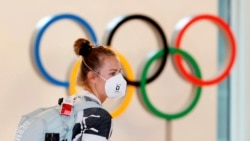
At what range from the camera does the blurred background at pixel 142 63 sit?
2508 millimetres

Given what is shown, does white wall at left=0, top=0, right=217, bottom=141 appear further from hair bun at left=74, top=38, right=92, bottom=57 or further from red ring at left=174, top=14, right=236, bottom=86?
hair bun at left=74, top=38, right=92, bottom=57

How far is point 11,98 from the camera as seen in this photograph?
2494mm

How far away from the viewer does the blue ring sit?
2492mm

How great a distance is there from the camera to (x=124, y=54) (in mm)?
2771

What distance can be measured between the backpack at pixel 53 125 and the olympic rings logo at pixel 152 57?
72 centimetres

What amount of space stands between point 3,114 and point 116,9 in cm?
82

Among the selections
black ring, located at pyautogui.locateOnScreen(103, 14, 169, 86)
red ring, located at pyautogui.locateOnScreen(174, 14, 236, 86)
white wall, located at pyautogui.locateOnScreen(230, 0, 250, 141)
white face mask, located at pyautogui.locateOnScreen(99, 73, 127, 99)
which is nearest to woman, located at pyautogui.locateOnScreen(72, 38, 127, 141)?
white face mask, located at pyautogui.locateOnScreen(99, 73, 127, 99)

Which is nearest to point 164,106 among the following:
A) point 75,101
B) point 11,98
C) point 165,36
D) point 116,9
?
point 165,36

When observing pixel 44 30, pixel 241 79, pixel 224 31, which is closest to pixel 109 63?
pixel 44 30

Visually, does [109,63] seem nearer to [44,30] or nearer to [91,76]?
[91,76]

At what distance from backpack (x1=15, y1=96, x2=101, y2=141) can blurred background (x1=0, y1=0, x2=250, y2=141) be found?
710 mm

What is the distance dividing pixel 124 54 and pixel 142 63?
12 cm

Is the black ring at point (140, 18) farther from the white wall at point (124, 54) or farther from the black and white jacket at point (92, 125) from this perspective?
the black and white jacket at point (92, 125)

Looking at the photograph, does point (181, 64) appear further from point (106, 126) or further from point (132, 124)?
point (106, 126)
